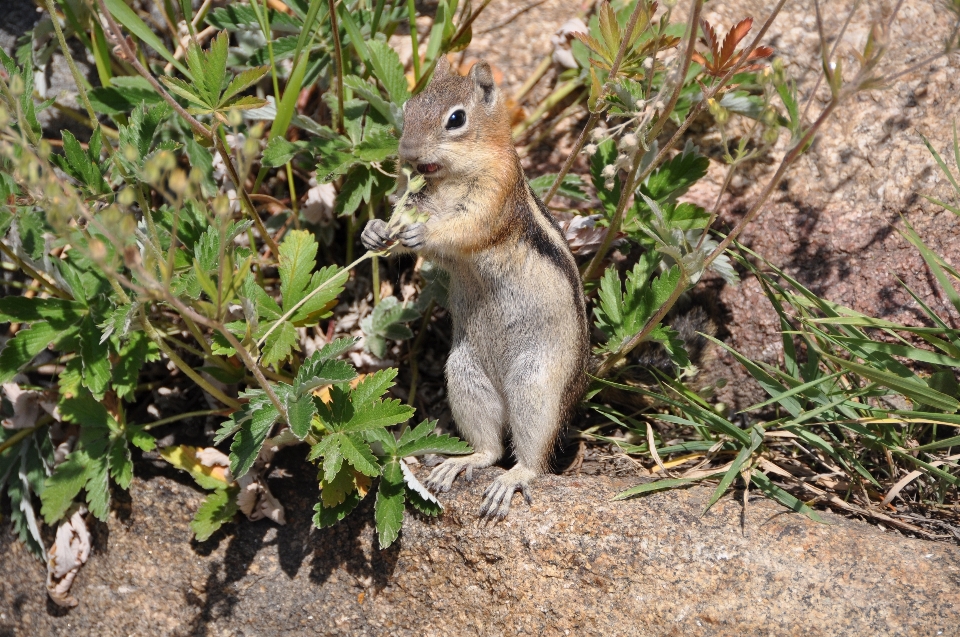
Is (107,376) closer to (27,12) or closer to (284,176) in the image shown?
(284,176)

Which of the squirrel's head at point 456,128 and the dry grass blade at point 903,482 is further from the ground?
the squirrel's head at point 456,128

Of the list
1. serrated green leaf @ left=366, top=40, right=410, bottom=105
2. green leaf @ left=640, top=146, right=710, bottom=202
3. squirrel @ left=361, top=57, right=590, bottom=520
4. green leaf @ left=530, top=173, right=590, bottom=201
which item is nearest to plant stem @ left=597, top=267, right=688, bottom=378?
squirrel @ left=361, top=57, right=590, bottom=520

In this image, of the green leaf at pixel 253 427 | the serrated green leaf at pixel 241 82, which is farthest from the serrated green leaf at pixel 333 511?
the serrated green leaf at pixel 241 82

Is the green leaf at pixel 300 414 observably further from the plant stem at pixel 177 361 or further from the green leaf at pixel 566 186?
the green leaf at pixel 566 186

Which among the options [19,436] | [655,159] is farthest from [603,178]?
[19,436]

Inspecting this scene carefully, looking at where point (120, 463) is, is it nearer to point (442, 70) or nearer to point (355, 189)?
point (355, 189)

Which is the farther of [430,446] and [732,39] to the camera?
[430,446]

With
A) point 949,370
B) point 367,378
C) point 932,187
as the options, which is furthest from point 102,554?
point 932,187
